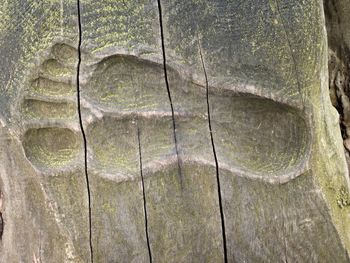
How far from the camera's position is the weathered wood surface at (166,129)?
1807mm

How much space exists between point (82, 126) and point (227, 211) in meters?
0.48

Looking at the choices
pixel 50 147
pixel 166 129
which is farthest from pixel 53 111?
pixel 166 129

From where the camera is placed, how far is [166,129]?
73.0 inches

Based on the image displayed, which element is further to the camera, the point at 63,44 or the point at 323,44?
the point at 323,44

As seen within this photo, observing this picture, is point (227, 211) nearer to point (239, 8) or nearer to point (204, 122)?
point (204, 122)

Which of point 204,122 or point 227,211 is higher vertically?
point 204,122

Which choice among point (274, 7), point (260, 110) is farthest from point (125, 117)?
point (274, 7)

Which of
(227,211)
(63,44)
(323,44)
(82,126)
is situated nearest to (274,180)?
(227,211)

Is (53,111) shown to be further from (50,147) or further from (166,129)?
(166,129)

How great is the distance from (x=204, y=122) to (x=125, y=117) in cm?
23

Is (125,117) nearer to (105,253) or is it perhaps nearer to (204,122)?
(204,122)

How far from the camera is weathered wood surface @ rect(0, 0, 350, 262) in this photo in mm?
1807

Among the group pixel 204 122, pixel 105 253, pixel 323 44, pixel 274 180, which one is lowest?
pixel 105 253

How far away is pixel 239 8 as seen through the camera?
1.81 meters
